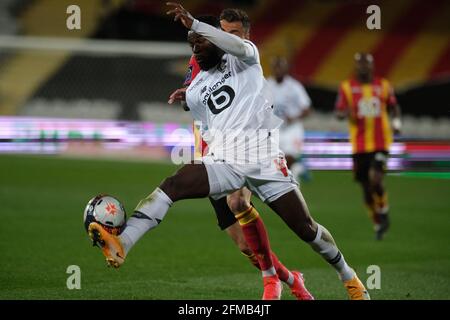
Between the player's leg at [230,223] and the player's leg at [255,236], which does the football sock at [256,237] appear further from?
the player's leg at [230,223]

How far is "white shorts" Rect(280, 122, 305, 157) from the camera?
59.9 ft

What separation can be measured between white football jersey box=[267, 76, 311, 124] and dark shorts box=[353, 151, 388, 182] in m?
4.33

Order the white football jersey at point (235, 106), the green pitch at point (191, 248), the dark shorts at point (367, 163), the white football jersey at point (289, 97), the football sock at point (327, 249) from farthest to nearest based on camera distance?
the white football jersey at point (289, 97) < the dark shorts at point (367, 163) < the green pitch at point (191, 248) < the football sock at point (327, 249) < the white football jersey at point (235, 106)

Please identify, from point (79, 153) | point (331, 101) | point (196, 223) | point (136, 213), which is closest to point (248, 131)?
point (136, 213)

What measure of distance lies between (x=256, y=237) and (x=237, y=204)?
31 centimetres

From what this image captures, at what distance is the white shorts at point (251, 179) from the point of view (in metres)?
6.72

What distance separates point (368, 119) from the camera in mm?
13062

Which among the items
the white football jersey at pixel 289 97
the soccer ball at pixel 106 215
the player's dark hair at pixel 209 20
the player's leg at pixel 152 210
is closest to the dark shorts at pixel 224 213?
the player's leg at pixel 152 210

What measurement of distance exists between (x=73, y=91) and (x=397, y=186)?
10.9 meters

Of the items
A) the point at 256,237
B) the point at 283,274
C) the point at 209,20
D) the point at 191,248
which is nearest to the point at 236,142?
the point at 209,20

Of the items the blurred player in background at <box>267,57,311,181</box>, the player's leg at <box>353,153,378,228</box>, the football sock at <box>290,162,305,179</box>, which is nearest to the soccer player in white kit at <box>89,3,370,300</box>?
the player's leg at <box>353,153,378,228</box>

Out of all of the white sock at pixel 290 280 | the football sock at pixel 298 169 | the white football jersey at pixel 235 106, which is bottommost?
the white sock at pixel 290 280

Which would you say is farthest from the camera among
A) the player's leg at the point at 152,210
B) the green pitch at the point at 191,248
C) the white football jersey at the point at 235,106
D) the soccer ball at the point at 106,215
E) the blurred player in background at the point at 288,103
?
the blurred player in background at the point at 288,103

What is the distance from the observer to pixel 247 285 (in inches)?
342
